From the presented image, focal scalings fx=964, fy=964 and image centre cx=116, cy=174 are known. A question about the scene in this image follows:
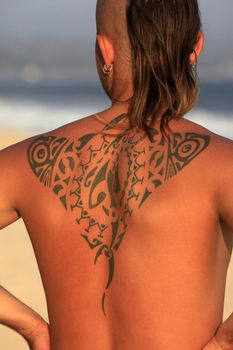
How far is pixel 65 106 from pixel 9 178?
18.0m

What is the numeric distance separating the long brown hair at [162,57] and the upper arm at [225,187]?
0.19 m

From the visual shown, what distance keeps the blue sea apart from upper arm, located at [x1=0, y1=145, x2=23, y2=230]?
39.2 feet

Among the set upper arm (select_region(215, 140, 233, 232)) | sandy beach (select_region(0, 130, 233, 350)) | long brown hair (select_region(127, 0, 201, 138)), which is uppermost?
long brown hair (select_region(127, 0, 201, 138))

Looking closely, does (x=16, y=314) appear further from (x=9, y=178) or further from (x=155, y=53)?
(x=155, y=53)

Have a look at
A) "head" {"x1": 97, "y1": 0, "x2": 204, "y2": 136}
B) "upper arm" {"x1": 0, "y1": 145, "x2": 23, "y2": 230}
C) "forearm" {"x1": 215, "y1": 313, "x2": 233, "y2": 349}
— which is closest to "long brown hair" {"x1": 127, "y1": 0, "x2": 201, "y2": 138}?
"head" {"x1": 97, "y1": 0, "x2": 204, "y2": 136}

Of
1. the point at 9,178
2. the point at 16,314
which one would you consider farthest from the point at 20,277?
the point at 9,178

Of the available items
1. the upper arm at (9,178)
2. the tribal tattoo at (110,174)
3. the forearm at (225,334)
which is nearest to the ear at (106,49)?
the tribal tattoo at (110,174)

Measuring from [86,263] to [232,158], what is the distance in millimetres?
→ 552

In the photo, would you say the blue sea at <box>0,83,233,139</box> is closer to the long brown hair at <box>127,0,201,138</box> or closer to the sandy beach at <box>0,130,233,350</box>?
the sandy beach at <box>0,130,233,350</box>

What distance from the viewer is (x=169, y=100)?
2744 millimetres

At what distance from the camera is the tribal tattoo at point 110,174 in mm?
2777

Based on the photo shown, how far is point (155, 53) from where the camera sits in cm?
272

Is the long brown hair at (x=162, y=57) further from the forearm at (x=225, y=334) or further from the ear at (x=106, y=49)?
the forearm at (x=225, y=334)

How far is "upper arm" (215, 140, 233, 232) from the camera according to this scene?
2586 millimetres
